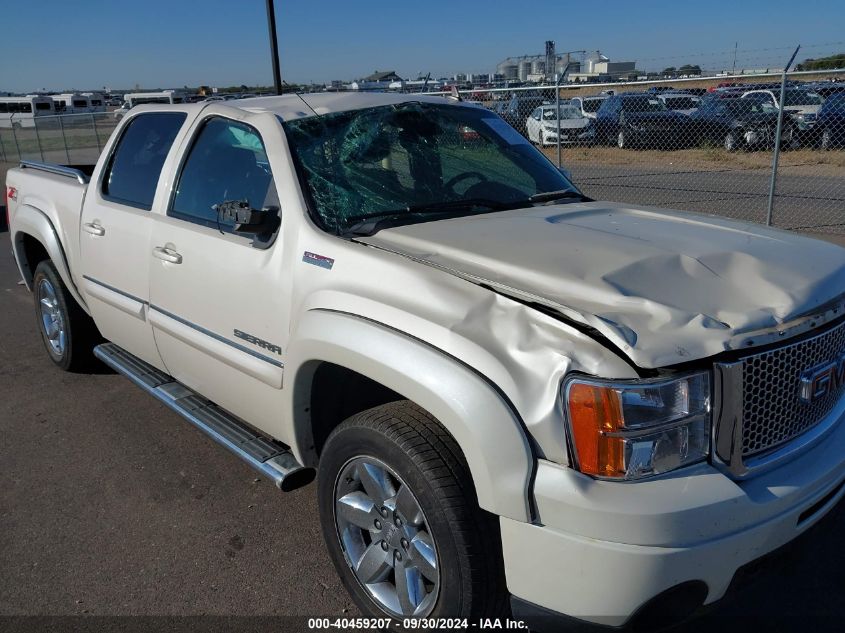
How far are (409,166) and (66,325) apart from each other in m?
3.06

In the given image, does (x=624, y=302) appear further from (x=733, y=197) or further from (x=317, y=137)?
(x=733, y=197)

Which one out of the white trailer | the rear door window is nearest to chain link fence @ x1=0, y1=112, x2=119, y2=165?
the white trailer

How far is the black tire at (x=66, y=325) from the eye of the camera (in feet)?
16.7

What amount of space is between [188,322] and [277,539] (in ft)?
3.69

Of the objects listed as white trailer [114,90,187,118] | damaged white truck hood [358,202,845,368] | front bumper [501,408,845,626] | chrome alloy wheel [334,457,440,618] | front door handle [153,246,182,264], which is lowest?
chrome alloy wheel [334,457,440,618]

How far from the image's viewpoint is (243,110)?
3609mm

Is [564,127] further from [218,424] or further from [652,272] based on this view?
[652,272]

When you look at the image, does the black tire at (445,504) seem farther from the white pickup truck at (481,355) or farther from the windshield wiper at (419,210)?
the windshield wiper at (419,210)

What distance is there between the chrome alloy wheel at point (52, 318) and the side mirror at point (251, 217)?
275cm

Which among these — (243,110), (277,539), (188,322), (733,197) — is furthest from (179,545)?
(733,197)

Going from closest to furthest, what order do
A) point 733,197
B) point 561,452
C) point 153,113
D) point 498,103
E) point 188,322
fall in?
point 561,452, point 188,322, point 153,113, point 733,197, point 498,103

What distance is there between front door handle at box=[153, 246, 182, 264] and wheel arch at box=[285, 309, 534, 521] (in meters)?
1.09

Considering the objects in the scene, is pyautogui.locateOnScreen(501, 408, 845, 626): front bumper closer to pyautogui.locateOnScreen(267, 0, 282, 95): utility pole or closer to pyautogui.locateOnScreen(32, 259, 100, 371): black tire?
pyautogui.locateOnScreen(32, 259, 100, 371): black tire

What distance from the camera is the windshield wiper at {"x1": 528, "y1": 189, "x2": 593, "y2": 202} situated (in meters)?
3.70
